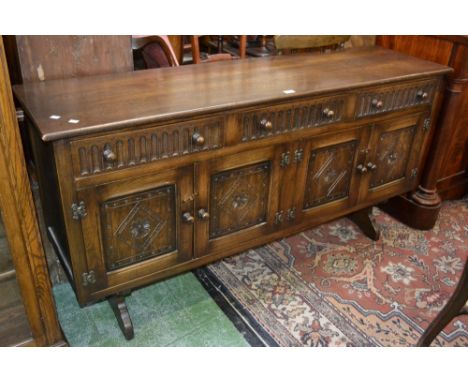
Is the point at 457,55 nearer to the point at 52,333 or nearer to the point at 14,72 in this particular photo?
the point at 14,72

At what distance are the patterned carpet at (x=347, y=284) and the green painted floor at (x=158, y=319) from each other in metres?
0.10

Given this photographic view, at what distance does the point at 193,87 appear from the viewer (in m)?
1.69

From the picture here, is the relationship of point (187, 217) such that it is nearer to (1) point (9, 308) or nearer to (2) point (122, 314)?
(2) point (122, 314)

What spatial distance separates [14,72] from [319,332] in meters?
1.48

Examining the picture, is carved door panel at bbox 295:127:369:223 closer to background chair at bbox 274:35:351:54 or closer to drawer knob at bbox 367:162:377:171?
drawer knob at bbox 367:162:377:171

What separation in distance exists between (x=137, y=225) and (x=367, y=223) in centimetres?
127

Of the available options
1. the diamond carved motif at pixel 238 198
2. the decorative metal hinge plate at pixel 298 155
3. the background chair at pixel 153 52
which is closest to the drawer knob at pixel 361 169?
the decorative metal hinge plate at pixel 298 155

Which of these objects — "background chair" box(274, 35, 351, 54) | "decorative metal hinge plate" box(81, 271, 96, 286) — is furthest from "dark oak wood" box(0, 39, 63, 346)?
"background chair" box(274, 35, 351, 54)

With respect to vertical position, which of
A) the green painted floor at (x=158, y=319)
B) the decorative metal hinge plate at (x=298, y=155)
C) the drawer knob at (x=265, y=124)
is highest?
the drawer knob at (x=265, y=124)

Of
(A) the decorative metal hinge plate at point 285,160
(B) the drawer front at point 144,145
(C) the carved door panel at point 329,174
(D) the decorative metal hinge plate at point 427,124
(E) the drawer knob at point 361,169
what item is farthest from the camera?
(D) the decorative metal hinge plate at point 427,124

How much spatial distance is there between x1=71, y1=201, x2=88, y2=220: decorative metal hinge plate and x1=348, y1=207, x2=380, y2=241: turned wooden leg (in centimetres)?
140

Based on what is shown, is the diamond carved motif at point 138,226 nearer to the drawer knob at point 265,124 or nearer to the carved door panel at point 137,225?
the carved door panel at point 137,225

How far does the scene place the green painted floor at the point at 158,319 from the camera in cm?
182

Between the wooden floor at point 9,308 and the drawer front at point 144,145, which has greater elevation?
the drawer front at point 144,145
